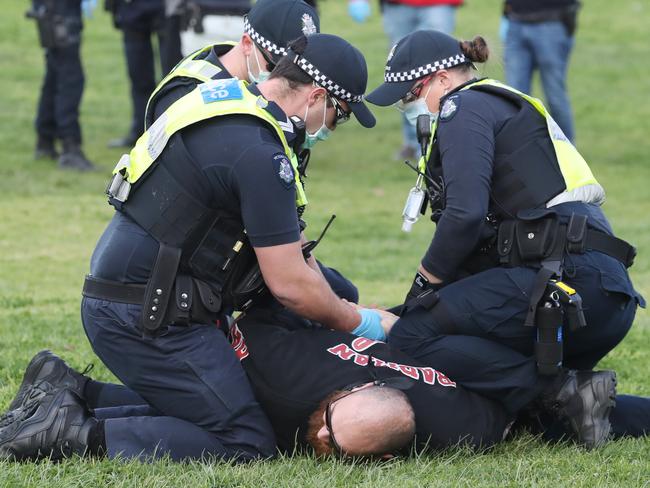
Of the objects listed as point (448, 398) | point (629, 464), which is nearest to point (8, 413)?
point (448, 398)

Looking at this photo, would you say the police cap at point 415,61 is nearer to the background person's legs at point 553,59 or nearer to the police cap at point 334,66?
the police cap at point 334,66

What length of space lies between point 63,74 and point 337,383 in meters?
6.87

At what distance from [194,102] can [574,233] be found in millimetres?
1557

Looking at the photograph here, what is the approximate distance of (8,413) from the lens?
178 inches

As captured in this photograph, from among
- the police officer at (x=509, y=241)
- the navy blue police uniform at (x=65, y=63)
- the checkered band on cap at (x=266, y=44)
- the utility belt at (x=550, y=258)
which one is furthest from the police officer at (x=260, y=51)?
the navy blue police uniform at (x=65, y=63)

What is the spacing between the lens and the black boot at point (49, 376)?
4629 mm

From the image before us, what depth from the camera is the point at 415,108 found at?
205 inches

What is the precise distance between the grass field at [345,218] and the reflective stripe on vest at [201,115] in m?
1.10

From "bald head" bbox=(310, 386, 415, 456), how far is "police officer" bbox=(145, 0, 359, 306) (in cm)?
122

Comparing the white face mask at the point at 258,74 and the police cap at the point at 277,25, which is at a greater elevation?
the police cap at the point at 277,25

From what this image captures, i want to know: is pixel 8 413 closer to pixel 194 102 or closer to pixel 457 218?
pixel 194 102

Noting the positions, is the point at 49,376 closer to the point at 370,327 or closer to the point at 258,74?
the point at 370,327

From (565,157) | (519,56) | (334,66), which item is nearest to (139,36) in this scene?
(519,56)

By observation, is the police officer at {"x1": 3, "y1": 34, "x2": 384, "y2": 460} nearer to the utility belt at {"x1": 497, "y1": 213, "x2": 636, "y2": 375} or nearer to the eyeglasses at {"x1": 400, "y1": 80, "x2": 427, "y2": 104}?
the eyeglasses at {"x1": 400, "y1": 80, "x2": 427, "y2": 104}
